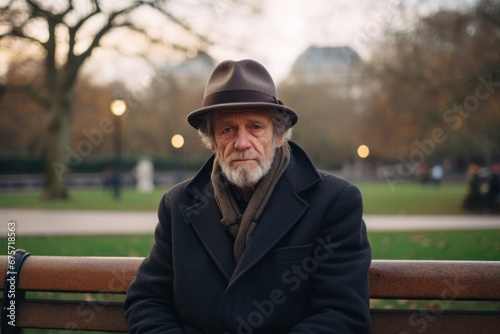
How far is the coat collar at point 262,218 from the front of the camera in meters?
2.61

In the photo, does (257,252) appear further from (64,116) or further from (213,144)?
(64,116)

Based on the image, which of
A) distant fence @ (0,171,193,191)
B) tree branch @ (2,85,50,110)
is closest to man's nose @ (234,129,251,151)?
tree branch @ (2,85,50,110)

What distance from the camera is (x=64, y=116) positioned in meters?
24.1

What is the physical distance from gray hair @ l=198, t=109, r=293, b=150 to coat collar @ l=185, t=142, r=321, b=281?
0.43ft

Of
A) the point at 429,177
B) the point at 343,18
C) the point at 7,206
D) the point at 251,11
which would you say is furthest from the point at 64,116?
the point at 429,177

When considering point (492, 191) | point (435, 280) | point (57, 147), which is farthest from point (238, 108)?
point (57, 147)

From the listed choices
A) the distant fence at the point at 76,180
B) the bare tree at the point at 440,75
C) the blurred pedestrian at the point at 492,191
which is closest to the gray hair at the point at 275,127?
the bare tree at the point at 440,75

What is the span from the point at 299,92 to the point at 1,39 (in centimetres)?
4064

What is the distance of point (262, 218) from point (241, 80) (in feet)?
2.23

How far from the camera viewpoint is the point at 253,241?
262 centimetres

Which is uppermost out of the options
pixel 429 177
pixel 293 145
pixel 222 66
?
pixel 222 66

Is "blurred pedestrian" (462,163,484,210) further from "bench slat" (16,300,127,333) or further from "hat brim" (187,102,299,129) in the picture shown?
A: "bench slat" (16,300,127,333)

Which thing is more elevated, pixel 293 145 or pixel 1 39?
pixel 1 39

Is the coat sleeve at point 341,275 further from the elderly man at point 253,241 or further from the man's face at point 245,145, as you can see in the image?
the man's face at point 245,145
